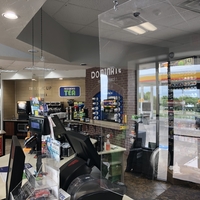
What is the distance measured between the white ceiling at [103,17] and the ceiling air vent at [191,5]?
3.4 inches

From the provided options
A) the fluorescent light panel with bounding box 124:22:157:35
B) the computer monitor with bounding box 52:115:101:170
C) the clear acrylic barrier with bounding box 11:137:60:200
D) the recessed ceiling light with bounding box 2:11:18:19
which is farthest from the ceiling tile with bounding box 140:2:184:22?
the clear acrylic barrier with bounding box 11:137:60:200

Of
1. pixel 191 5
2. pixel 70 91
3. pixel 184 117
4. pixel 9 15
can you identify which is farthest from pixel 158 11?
pixel 70 91

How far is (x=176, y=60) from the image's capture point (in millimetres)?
5246

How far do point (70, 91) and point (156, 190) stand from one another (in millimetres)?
5577

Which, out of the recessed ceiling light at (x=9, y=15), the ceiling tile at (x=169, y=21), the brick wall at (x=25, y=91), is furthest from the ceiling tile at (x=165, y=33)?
the brick wall at (x=25, y=91)

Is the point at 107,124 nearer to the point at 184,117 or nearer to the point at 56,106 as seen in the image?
the point at 184,117

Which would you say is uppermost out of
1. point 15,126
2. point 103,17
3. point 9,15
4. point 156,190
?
point 103,17

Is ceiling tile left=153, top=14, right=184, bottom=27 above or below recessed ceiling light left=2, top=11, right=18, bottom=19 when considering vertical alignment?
above

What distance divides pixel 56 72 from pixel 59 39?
356 centimetres

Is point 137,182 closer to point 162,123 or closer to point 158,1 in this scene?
point 162,123

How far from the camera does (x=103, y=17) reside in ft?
11.6

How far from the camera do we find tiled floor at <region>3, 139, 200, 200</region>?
376 centimetres

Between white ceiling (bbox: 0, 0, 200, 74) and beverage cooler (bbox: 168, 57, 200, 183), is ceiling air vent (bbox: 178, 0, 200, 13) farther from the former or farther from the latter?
beverage cooler (bbox: 168, 57, 200, 183)

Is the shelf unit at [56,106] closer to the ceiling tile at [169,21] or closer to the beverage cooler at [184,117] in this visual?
the beverage cooler at [184,117]
